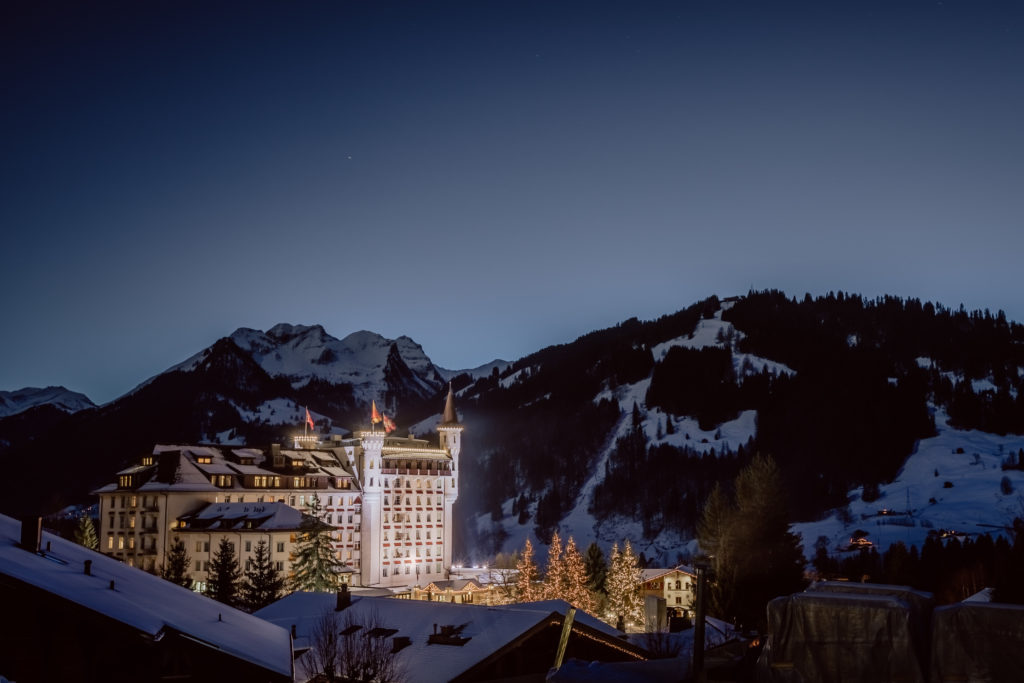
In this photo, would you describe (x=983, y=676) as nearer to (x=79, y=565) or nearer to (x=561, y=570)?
(x=79, y=565)

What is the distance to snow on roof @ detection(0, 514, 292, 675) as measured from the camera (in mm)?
23859

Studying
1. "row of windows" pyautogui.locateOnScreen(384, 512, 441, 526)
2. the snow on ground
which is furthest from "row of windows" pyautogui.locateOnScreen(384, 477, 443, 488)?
the snow on ground

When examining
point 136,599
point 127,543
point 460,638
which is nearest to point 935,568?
point 460,638

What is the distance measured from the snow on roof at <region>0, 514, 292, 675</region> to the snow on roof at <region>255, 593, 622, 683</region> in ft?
25.1

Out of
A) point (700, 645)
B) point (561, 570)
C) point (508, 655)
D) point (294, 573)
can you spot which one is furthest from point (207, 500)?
point (700, 645)

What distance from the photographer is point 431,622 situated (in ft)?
141

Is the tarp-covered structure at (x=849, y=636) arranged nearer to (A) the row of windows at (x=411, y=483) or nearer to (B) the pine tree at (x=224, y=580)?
(B) the pine tree at (x=224, y=580)

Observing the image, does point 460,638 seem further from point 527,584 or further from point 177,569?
point 177,569

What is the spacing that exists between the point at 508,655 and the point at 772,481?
158ft

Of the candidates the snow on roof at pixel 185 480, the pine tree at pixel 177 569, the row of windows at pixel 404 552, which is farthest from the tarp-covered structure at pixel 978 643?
the row of windows at pixel 404 552

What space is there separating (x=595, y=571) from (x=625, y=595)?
48.5ft

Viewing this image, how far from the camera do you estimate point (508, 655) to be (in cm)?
3912

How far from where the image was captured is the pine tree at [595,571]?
100 meters

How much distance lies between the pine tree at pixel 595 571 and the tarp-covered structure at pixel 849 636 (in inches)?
3308
